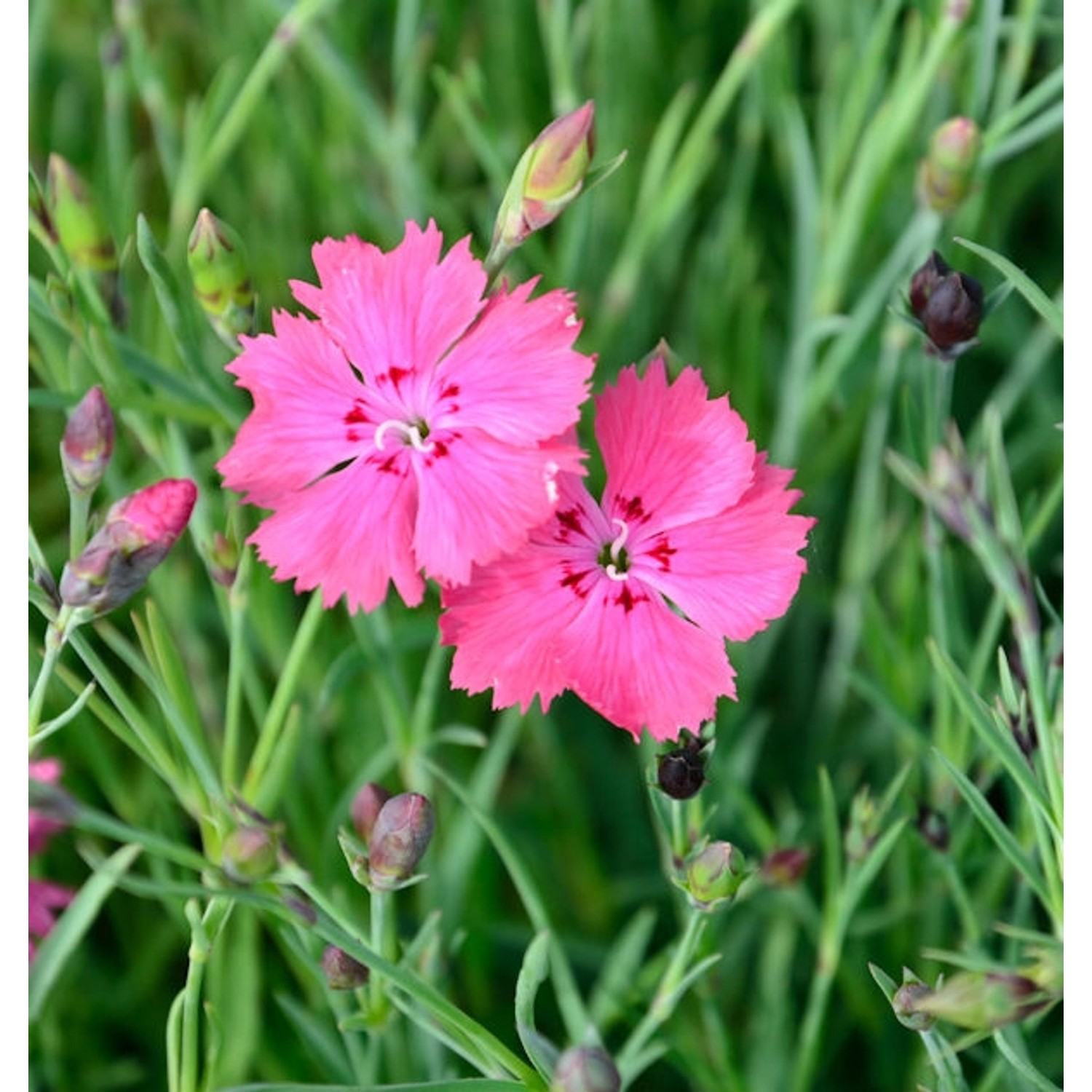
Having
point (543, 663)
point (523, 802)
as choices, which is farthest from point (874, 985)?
point (543, 663)

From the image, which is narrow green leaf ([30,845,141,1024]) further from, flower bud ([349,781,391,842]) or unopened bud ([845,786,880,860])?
unopened bud ([845,786,880,860])

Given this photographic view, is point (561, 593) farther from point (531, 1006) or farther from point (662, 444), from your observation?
point (531, 1006)

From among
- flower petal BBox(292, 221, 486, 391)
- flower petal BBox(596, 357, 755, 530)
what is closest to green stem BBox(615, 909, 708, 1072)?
flower petal BBox(596, 357, 755, 530)

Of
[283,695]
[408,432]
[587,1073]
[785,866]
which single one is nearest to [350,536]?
[408,432]

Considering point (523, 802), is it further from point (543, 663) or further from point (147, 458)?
point (543, 663)

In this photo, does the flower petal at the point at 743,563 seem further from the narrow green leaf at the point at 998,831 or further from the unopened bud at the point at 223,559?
the unopened bud at the point at 223,559

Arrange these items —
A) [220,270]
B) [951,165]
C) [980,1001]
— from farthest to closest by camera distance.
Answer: [951,165], [220,270], [980,1001]
